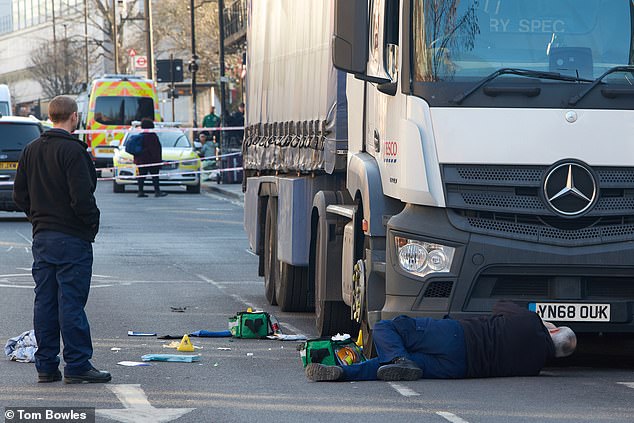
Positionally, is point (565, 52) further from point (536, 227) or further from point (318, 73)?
point (318, 73)

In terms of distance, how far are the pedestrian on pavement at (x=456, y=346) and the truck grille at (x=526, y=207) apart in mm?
492

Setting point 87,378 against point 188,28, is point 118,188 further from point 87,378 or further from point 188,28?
point 188,28

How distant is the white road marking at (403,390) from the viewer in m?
9.15

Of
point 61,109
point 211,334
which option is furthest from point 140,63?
point 61,109

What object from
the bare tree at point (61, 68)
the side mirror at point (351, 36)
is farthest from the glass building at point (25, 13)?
the side mirror at point (351, 36)

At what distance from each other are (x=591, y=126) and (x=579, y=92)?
0.73 feet

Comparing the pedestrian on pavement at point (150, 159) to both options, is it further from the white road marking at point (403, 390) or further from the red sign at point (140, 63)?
the red sign at point (140, 63)

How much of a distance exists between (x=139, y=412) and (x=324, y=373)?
1528mm

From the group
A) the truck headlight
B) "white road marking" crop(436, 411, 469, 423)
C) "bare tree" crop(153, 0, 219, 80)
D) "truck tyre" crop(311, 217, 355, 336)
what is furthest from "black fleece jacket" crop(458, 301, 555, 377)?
"bare tree" crop(153, 0, 219, 80)

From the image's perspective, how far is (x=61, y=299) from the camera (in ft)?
31.8

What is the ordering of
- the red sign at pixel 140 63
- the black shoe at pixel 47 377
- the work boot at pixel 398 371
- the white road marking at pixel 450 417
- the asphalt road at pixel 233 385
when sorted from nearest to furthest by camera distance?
the white road marking at pixel 450 417
the asphalt road at pixel 233 385
the work boot at pixel 398 371
the black shoe at pixel 47 377
the red sign at pixel 140 63

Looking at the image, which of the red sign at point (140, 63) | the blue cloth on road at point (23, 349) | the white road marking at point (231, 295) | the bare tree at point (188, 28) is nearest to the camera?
the blue cloth on road at point (23, 349)

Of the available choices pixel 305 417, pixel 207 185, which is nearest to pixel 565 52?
pixel 305 417

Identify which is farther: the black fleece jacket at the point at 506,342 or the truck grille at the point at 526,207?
the truck grille at the point at 526,207
